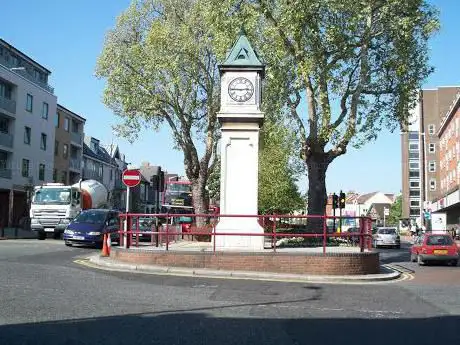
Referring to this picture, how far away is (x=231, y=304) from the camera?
33.4ft

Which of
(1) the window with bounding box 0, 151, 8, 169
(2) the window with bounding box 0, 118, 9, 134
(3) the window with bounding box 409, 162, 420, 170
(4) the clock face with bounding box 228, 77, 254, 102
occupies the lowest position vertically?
(4) the clock face with bounding box 228, 77, 254, 102

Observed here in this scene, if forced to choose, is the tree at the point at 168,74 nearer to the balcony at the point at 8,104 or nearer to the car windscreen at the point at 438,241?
the car windscreen at the point at 438,241

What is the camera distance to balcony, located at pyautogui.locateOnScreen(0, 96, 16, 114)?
47.6 m

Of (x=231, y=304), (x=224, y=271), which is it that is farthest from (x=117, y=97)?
(x=231, y=304)

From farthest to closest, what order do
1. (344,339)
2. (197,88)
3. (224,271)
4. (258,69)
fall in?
1. (197,88)
2. (258,69)
3. (224,271)
4. (344,339)

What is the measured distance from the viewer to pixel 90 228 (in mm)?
25188

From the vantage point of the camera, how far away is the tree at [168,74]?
29594 millimetres

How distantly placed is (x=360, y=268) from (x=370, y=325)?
7.48m

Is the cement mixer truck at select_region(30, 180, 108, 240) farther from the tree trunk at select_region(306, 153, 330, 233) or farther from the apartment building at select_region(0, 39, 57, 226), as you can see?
the tree trunk at select_region(306, 153, 330, 233)

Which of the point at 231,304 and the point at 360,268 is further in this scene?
the point at 360,268

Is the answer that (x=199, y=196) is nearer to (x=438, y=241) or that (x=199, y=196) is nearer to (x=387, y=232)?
(x=438, y=241)

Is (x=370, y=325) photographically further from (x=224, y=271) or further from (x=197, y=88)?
(x=197, y=88)

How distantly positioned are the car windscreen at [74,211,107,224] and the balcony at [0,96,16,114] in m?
25.2

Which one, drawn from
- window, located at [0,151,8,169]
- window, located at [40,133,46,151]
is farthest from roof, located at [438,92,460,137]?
window, located at [0,151,8,169]
